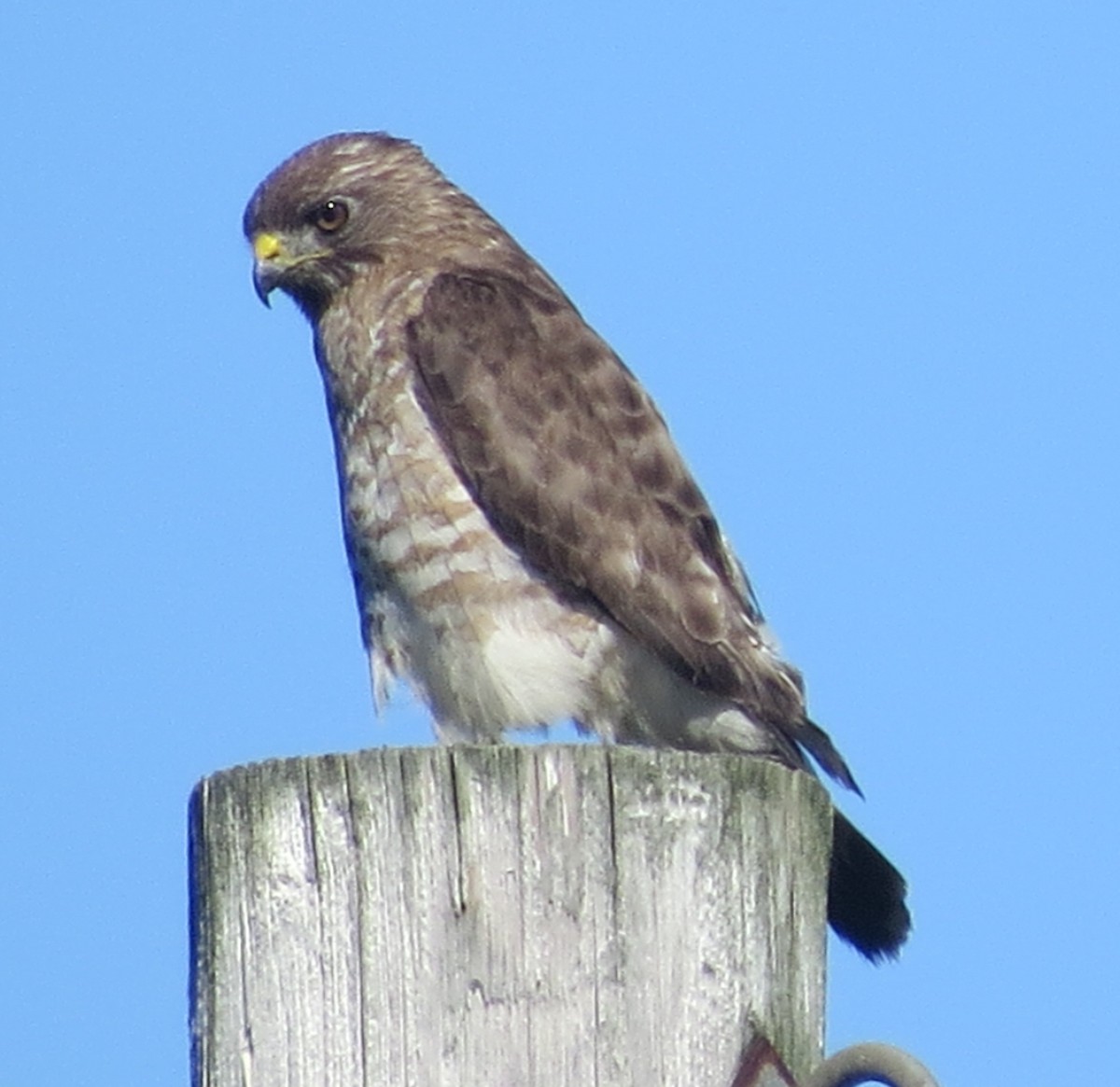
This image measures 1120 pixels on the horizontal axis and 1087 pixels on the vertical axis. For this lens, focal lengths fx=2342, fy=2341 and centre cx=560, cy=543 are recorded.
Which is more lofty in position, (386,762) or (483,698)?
(483,698)

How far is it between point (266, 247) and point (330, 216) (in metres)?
0.20

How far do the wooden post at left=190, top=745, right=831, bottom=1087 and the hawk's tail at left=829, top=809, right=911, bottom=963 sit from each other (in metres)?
1.28

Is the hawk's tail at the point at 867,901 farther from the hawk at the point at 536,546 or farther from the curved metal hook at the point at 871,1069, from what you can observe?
the curved metal hook at the point at 871,1069

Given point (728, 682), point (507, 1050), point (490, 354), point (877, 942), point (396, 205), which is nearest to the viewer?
point (507, 1050)

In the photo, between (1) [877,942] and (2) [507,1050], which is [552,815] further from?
(1) [877,942]

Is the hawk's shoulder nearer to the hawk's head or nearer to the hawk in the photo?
the hawk

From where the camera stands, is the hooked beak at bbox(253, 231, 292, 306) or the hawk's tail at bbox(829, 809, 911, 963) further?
the hooked beak at bbox(253, 231, 292, 306)

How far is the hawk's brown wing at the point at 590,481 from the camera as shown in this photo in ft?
17.6

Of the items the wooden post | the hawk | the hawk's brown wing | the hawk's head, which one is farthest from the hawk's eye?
the wooden post

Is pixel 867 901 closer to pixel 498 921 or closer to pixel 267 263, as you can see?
pixel 498 921

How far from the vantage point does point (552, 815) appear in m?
2.80

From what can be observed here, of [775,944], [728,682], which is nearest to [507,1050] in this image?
[775,944]

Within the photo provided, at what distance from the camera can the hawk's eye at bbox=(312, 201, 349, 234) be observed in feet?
21.4

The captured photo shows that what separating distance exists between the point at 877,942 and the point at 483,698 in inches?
61.2
